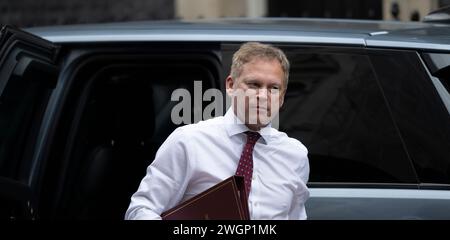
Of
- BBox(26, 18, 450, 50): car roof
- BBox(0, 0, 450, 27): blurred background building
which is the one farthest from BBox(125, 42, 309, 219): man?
BBox(0, 0, 450, 27): blurred background building

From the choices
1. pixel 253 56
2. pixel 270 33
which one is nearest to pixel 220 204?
pixel 253 56

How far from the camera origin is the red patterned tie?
342 cm

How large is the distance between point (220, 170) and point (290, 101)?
879mm

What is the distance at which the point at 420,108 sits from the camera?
401 centimetres

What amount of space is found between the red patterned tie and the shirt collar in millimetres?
19

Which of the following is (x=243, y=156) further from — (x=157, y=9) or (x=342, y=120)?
(x=157, y=9)

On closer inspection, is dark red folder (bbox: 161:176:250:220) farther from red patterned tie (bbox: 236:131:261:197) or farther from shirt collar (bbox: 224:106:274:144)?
shirt collar (bbox: 224:106:274:144)

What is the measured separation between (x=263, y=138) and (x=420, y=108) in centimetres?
79

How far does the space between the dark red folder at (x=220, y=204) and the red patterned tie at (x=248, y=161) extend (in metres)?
0.17

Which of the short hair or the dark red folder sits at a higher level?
the short hair

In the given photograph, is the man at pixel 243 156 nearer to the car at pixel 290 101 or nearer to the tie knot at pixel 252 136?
the tie knot at pixel 252 136
